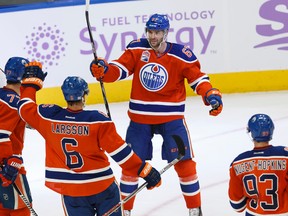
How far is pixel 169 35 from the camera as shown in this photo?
8.16 meters

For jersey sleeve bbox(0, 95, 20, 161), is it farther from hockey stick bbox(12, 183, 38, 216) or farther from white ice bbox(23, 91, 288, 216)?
white ice bbox(23, 91, 288, 216)

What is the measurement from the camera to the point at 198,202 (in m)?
5.11

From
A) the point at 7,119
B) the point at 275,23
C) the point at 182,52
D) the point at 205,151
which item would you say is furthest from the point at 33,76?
the point at 275,23

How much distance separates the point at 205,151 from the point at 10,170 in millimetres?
2714

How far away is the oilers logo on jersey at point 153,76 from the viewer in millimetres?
4973

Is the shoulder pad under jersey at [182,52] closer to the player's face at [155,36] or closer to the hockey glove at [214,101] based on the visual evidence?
the player's face at [155,36]

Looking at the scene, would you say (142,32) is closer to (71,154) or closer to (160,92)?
(160,92)

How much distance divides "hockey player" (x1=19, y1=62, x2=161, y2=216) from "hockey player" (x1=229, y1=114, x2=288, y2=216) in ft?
1.48

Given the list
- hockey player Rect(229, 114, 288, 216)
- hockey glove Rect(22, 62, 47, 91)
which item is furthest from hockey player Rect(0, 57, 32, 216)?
hockey player Rect(229, 114, 288, 216)

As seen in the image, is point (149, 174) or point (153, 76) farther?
point (153, 76)

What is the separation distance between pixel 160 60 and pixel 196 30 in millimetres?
3244

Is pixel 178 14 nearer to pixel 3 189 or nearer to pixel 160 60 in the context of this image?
pixel 160 60

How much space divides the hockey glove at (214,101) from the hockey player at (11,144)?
1.12 m

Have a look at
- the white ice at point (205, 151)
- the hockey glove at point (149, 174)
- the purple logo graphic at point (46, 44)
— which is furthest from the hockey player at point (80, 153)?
the purple logo graphic at point (46, 44)
